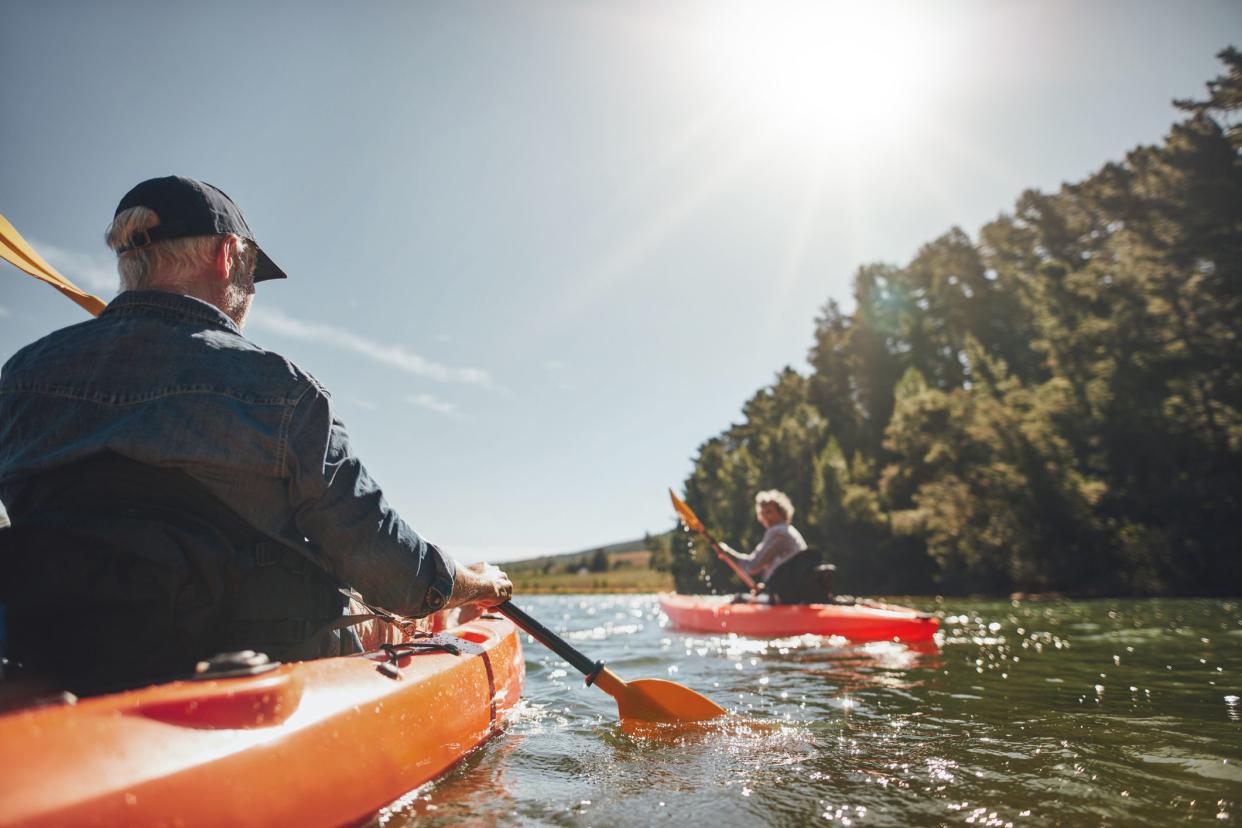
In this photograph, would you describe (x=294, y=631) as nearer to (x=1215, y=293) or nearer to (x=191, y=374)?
(x=191, y=374)

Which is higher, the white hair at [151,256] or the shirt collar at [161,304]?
the white hair at [151,256]

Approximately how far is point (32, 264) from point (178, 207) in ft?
6.44

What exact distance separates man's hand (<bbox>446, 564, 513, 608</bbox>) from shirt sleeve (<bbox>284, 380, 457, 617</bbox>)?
305 millimetres

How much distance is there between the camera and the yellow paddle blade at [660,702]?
387 centimetres

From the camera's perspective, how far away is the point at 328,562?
224 centimetres

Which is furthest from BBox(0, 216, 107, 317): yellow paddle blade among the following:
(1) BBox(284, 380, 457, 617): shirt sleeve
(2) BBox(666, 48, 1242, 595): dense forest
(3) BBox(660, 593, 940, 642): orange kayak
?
(2) BBox(666, 48, 1242, 595): dense forest

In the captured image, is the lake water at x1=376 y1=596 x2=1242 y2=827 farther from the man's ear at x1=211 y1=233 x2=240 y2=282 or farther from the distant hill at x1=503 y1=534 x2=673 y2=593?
the distant hill at x1=503 y1=534 x2=673 y2=593

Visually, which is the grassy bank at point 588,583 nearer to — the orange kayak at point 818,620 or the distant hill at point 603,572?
the distant hill at point 603,572

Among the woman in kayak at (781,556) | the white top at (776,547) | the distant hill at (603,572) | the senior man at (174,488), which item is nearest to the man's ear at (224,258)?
the senior man at (174,488)

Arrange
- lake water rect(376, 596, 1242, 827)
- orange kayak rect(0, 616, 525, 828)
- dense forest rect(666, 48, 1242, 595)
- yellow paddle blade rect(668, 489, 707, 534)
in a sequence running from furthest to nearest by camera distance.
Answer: dense forest rect(666, 48, 1242, 595) → yellow paddle blade rect(668, 489, 707, 534) → lake water rect(376, 596, 1242, 827) → orange kayak rect(0, 616, 525, 828)

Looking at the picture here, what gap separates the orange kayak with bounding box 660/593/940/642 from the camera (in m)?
7.81

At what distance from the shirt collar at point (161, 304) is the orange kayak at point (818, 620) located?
25.0ft

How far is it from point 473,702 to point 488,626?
5.08ft

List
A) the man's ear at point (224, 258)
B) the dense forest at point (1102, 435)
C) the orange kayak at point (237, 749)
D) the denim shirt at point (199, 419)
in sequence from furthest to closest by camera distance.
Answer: the dense forest at point (1102, 435)
the man's ear at point (224, 258)
the denim shirt at point (199, 419)
the orange kayak at point (237, 749)
